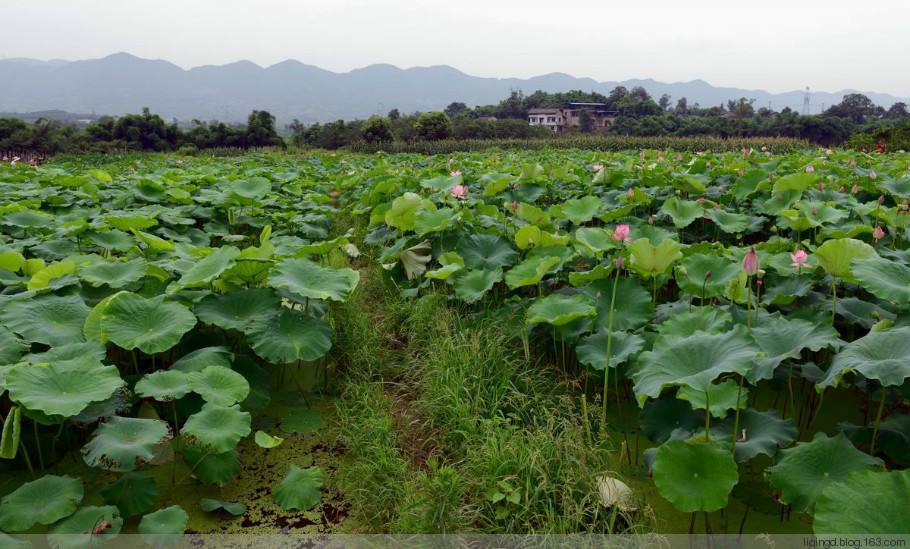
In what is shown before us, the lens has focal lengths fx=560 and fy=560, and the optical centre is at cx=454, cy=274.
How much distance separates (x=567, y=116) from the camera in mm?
65312

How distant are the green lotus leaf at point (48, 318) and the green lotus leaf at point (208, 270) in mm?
377

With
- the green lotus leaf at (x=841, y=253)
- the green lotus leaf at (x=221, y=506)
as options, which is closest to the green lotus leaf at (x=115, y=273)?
the green lotus leaf at (x=221, y=506)

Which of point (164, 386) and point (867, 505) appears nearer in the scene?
point (867, 505)

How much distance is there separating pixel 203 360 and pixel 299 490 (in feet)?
2.16

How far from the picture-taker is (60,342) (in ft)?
7.29

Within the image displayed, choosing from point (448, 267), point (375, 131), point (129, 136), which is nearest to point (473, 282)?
point (448, 267)

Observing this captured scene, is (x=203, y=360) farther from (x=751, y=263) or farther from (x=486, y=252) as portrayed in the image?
(x=751, y=263)

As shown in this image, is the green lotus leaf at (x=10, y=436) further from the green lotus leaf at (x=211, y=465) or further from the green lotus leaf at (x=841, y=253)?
the green lotus leaf at (x=841, y=253)

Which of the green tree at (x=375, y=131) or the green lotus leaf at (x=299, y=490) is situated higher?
the green tree at (x=375, y=131)

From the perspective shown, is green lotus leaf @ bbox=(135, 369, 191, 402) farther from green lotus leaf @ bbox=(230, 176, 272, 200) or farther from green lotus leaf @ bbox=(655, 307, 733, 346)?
green lotus leaf @ bbox=(230, 176, 272, 200)

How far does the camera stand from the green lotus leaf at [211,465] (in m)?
2.01

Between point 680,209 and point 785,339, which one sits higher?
point 680,209

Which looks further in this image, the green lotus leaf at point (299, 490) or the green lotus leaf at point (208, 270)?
the green lotus leaf at point (208, 270)

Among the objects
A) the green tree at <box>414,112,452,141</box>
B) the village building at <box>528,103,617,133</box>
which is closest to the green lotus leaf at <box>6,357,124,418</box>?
the green tree at <box>414,112,452,141</box>
